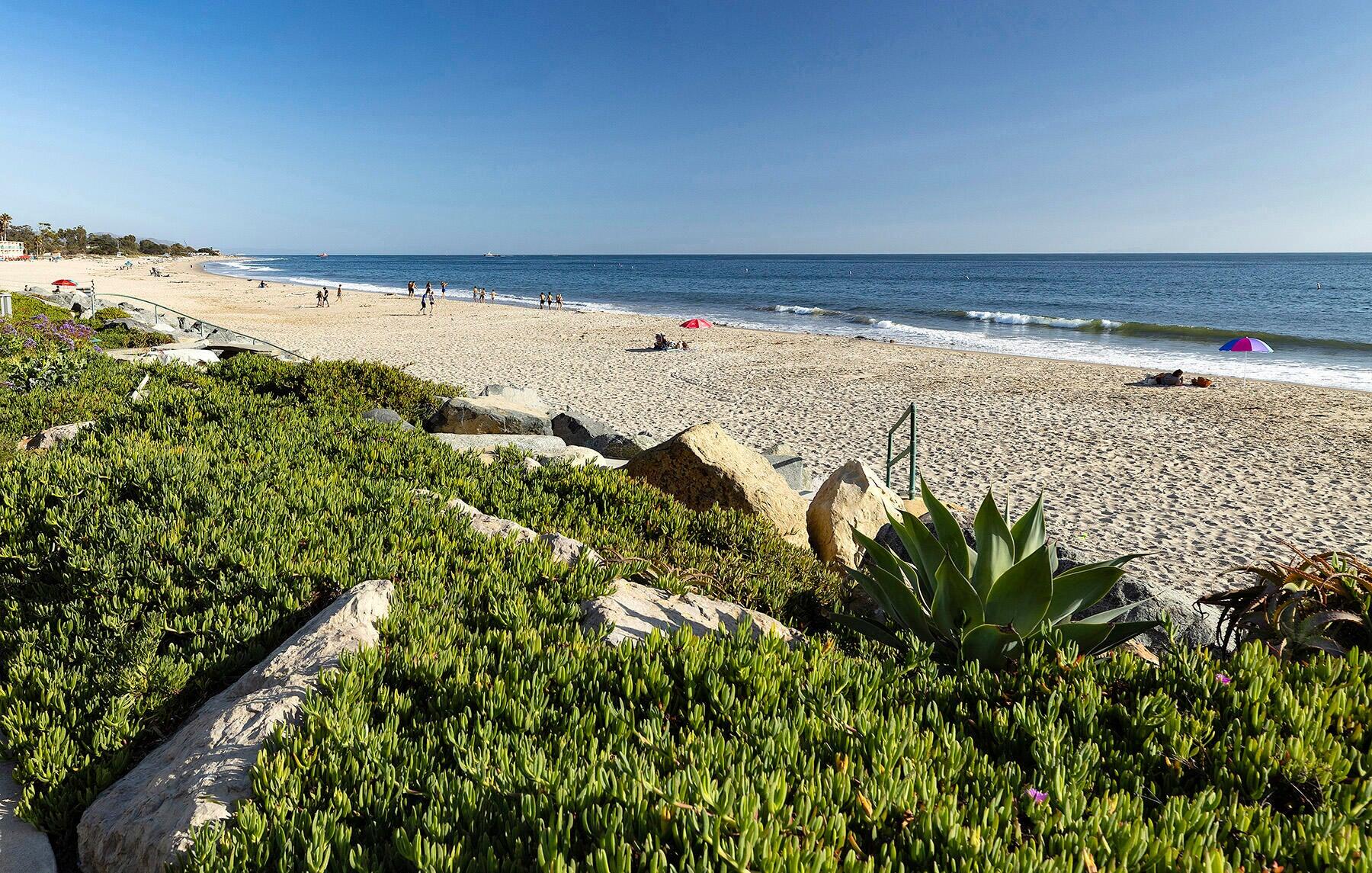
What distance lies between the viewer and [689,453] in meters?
6.16

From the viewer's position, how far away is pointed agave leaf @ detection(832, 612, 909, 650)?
9.61 ft

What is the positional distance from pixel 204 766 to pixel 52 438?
17.2ft

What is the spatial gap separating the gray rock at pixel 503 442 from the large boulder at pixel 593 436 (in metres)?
1.46

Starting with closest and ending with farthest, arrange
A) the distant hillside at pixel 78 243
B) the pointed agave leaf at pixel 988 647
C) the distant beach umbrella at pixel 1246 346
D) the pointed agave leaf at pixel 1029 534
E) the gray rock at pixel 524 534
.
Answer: the pointed agave leaf at pixel 988 647 → the pointed agave leaf at pixel 1029 534 → the gray rock at pixel 524 534 → the distant beach umbrella at pixel 1246 346 → the distant hillside at pixel 78 243

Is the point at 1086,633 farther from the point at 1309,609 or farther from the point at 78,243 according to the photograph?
the point at 78,243

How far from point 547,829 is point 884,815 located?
2.44 ft

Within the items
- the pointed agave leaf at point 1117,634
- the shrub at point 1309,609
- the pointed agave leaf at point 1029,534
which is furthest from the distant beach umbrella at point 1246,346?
the pointed agave leaf at point 1117,634

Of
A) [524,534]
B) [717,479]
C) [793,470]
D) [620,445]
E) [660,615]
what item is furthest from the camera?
[620,445]

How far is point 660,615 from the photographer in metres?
3.20

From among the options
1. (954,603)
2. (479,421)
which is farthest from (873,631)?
(479,421)


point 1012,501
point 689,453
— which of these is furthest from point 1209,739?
point 1012,501

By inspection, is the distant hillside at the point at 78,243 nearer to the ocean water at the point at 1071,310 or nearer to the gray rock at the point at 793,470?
the ocean water at the point at 1071,310

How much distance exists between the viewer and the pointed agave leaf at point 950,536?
326cm

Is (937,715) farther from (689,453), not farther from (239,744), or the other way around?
(689,453)
